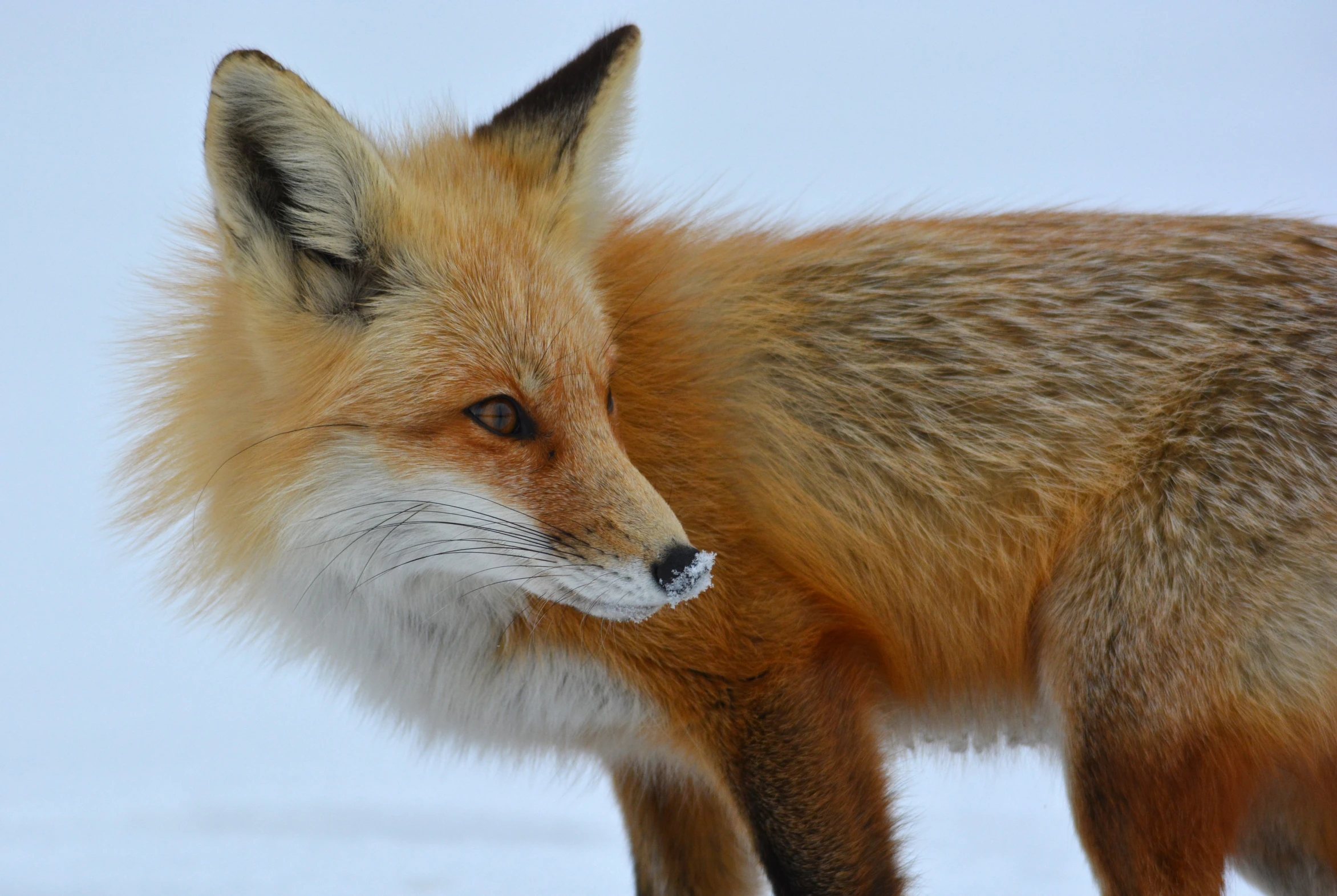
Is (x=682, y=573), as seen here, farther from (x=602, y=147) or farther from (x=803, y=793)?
(x=602, y=147)

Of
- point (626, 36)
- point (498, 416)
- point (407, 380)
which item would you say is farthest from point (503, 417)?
point (626, 36)

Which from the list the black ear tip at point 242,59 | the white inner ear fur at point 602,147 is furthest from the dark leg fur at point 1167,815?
A: the black ear tip at point 242,59

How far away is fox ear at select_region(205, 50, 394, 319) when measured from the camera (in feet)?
4.78

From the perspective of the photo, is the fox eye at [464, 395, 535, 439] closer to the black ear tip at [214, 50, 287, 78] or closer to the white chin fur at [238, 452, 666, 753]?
the white chin fur at [238, 452, 666, 753]

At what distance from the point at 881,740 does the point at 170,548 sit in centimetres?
132

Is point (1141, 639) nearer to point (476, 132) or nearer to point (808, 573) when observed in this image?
point (808, 573)

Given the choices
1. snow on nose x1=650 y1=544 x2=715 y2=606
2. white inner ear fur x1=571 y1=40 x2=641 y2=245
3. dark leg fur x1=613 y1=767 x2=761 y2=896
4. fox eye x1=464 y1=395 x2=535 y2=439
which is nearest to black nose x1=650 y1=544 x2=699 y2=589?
snow on nose x1=650 y1=544 x2=715 y2=606

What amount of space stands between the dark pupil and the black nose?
29 centimetres

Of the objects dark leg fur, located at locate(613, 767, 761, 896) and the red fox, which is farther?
dark leg fur, located at locate(613, 767, 761, 896)

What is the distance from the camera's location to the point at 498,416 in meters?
1.50

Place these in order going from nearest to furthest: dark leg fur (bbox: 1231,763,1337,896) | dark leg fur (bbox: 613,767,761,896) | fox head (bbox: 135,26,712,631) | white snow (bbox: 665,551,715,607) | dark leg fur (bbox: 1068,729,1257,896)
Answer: white snow (bbox: 665,551,715,607) < fox head (bbox: 135,26,712,631) < dark leg fur (bbox: 1068,729,1257,896) < dark leg fur (bbox: 1231,763,1337,896) < dark leg fur (bbox: 613,767,761,896)

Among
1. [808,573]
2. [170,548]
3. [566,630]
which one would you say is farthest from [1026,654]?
[170,548]

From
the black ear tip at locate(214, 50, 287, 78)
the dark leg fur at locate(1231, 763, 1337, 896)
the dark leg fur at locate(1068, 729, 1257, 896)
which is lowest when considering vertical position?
the dark leg fur at locate(1231, 763, 1337, 896)

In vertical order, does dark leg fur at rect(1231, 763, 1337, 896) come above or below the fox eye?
below
